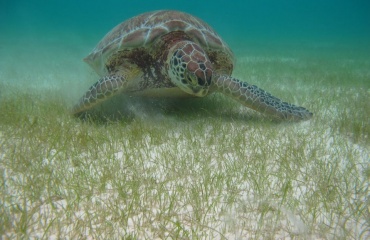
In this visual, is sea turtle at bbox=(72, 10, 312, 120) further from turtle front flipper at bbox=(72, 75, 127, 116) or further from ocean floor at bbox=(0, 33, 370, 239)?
ocean floor at bbox=(0, 33, 370, 239)

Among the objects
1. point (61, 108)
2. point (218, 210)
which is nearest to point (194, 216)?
point (218, 210)

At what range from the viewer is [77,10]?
141m

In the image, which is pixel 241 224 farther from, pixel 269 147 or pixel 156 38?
pixel 156 38

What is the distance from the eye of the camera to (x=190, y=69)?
354 cm

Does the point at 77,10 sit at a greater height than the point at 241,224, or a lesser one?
greater

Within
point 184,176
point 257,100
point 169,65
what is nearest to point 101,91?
point 169,65

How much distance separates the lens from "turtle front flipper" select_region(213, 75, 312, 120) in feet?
12.3

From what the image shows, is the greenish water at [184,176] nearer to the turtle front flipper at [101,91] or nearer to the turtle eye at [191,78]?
the turtle front flipper at [101,91]

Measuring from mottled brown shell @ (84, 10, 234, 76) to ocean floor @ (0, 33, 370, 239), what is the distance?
1379 millimetres

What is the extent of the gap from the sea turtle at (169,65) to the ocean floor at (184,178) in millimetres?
375

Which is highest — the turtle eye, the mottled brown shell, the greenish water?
the mottled brown shell

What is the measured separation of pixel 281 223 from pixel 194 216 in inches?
24.7

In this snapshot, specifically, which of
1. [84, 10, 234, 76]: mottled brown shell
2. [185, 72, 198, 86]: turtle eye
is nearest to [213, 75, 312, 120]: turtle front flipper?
[185, 72, 198, 86]: turtle eye

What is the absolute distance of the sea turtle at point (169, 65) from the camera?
3709 mm
